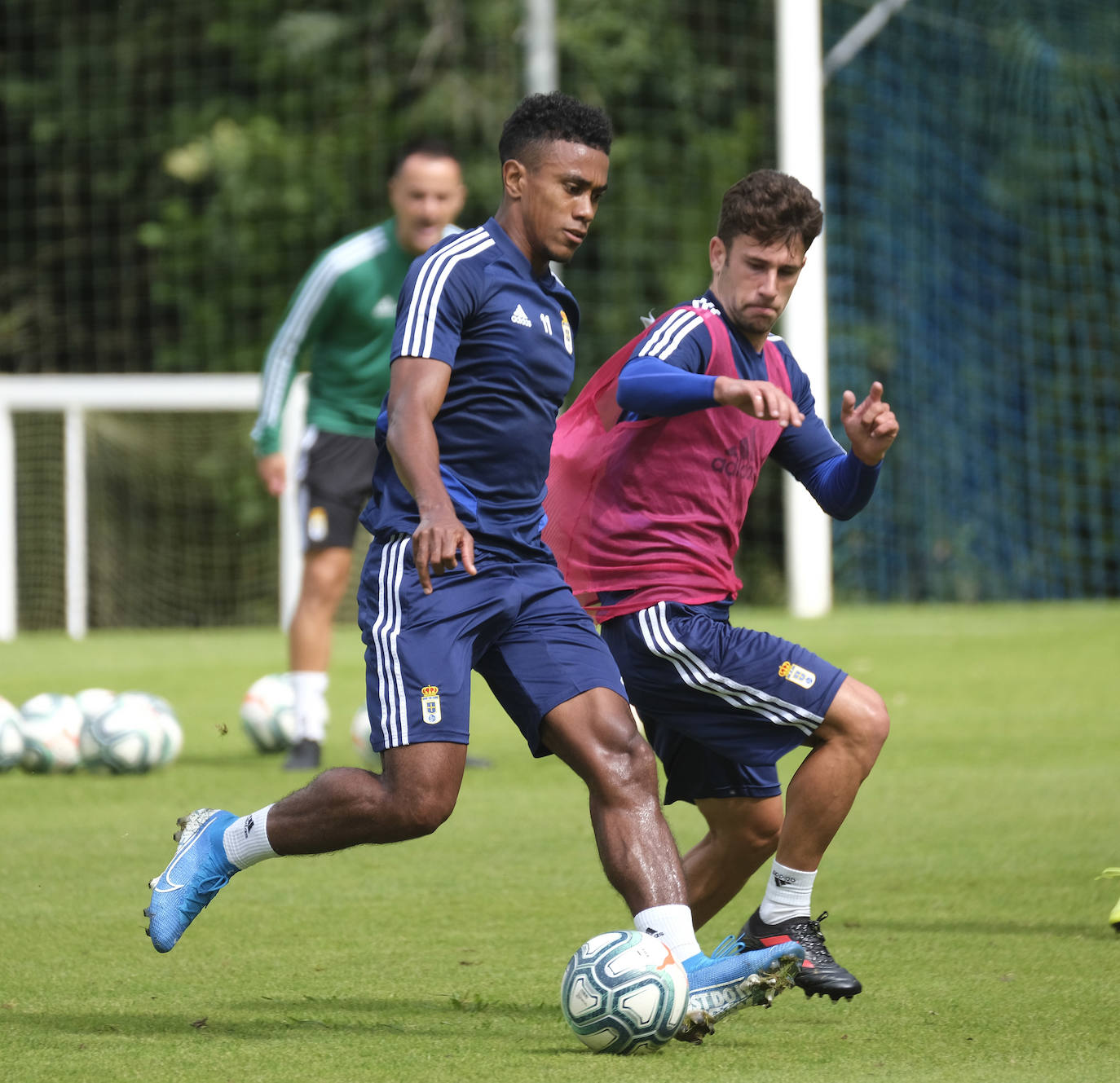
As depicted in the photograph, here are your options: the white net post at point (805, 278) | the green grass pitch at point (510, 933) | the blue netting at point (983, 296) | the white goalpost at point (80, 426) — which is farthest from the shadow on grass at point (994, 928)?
the blue netting at point (983, 296)

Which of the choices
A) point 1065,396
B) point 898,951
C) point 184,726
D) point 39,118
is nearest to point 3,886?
point 898,951

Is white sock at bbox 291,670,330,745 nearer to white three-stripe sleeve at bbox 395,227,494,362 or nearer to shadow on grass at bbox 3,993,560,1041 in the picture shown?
shadow on grass at bbox 3,993,560,1041

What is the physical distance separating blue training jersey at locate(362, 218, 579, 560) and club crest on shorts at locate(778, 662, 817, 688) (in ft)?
2.03

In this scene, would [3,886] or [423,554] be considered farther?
[3,886]

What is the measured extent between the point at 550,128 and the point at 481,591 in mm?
1100

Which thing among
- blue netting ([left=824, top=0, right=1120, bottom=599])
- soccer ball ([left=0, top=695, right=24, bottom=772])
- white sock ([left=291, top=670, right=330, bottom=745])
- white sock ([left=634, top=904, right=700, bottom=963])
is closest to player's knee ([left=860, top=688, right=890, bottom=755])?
white sock ([left=634, top=904, right=700, bottom=963])

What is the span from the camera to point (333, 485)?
7.82 m

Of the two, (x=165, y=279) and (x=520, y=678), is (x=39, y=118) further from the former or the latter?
(x=520, y=678)

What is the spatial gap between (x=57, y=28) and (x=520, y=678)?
21182 mm

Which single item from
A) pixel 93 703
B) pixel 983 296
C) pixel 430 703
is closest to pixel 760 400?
pixel 430 703

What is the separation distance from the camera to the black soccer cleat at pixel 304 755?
7.79m

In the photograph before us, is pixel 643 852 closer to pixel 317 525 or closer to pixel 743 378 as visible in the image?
pixel 743 378

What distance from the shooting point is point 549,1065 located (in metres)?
3.55

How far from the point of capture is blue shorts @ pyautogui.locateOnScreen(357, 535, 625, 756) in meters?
3.98
